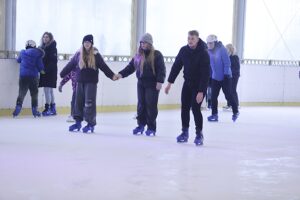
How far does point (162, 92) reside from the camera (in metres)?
13.6

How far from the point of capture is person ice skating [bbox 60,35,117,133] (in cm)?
825

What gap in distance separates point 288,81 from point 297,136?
8.04 m

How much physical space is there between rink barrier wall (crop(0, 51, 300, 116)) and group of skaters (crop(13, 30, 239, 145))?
361mm

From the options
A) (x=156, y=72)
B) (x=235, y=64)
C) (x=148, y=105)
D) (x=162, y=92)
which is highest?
(x=235, y=64)

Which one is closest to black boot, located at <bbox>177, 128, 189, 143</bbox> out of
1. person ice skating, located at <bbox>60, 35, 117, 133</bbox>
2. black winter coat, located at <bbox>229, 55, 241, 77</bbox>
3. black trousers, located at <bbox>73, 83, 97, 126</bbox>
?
person ice skating, located at <bbox>60, 35, 117, 133</bbox>

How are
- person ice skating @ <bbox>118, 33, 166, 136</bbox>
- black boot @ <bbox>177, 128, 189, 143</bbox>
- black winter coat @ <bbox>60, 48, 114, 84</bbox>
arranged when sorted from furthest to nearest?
1. black winter coat @ <bbox>60, 48, 114, 84</bbox>
2. person ice skating @ <bbox>118, 33, 166, 136</bbox>
3. black boot @ <bbox>177, 128, 189, 143</bbox>

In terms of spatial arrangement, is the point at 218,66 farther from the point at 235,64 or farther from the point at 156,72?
the point at 235,64

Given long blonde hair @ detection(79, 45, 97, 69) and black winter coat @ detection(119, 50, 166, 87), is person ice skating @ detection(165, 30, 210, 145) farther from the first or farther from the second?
long blonde hair @ detection(79, 45, 97, 69)

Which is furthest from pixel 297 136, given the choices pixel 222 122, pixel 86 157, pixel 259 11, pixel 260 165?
pixel 259 11

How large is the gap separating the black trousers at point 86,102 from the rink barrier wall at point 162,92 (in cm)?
258

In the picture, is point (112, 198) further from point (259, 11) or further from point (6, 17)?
point (259, 11)

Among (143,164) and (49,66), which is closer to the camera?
(143,164)

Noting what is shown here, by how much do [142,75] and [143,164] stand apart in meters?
2.55

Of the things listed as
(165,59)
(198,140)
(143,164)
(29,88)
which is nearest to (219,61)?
(198,140)
